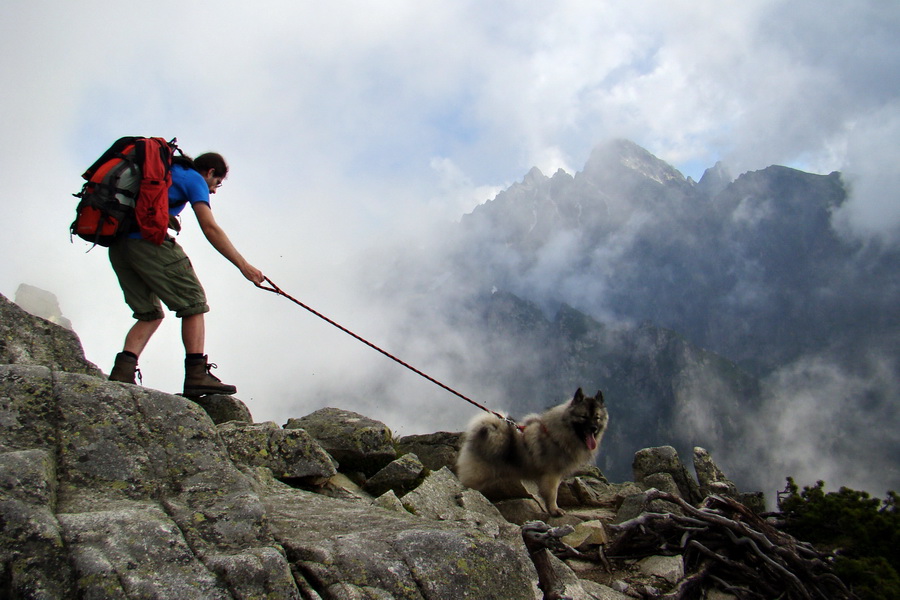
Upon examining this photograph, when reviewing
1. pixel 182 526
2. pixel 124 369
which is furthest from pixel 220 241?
pixel 182 526

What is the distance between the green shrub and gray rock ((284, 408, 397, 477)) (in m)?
5.57

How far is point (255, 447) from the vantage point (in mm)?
5844

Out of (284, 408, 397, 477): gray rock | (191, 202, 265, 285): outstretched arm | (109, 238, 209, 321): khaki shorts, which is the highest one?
(191, 202, 265, 285): outstretched arm

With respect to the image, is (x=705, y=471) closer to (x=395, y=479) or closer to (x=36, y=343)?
(x=395, y=479)

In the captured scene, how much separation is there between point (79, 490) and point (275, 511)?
4.68 ft

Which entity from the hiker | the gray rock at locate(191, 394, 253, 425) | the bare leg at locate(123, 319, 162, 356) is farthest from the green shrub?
the bare leg at locate(123, 319, 162, 356)

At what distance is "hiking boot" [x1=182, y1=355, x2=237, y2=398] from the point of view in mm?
6566

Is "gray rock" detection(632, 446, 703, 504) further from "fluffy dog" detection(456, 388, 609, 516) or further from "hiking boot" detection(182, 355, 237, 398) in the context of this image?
"hiking boot" detection(182, 355, 237, 398)

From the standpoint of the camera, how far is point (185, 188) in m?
6.14

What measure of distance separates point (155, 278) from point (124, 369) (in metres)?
1.10

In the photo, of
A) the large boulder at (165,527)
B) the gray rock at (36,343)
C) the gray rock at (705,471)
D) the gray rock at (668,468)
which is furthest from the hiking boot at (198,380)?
the gray rock at (705,471)

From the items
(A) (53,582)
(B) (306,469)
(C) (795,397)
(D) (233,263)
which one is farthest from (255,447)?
(C) (795,397)

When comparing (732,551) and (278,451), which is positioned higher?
(732,551)

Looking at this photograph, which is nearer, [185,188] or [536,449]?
[185,188]
